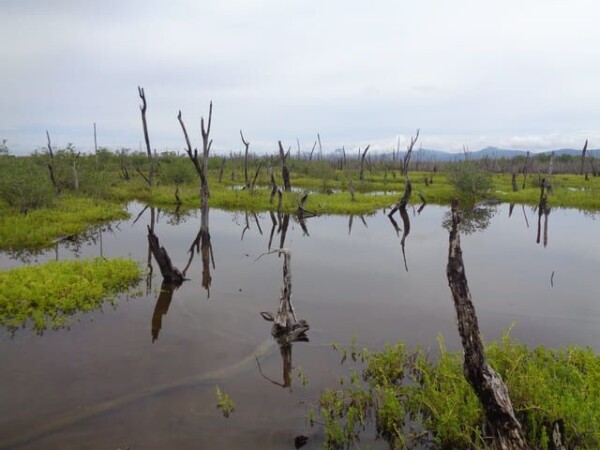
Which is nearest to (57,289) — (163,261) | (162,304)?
(162,304)

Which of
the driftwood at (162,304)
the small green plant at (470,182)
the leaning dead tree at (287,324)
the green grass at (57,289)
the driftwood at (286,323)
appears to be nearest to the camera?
the driftwood at (286,323)

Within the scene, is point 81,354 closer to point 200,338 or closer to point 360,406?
point 200,338

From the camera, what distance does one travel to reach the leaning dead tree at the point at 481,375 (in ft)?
14.7

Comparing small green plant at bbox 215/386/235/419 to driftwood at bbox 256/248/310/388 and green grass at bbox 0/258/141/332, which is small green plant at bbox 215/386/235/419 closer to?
driftwood at bbox 256/248/310/388

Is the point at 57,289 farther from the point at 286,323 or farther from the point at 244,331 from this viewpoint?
the point at 286,323

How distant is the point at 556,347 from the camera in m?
8.05

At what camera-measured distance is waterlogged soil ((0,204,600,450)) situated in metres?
5.79

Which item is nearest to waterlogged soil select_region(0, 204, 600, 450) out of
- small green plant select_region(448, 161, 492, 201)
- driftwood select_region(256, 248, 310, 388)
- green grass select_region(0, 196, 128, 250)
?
driftwood select_region(256, 248, 310, 388)

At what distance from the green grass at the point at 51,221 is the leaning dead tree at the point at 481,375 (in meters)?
14.3

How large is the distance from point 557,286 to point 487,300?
2.61 metres

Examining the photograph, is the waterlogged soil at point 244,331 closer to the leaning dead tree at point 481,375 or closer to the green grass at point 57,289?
the green grass at point 57,289

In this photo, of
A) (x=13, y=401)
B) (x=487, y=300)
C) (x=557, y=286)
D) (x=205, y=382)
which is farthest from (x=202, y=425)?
(x=557, y=286)

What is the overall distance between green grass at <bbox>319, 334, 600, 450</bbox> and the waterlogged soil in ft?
1.26

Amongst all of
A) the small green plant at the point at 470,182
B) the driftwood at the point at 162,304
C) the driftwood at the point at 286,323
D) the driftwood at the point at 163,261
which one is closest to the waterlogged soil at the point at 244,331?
the driftwood at the point at 162,304
